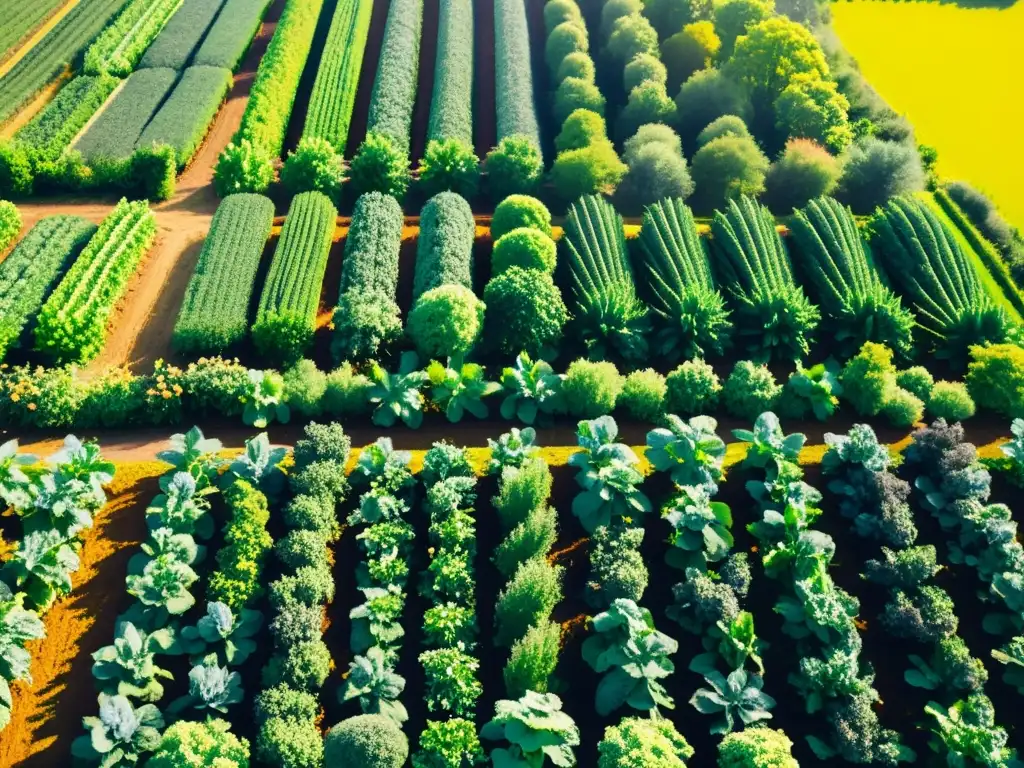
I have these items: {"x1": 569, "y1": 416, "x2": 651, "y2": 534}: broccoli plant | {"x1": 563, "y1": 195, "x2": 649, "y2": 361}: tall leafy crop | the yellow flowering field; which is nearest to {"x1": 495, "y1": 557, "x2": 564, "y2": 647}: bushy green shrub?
{"x1": 569, "y1": 416, "x2": 651, "y2": 534}: broccoli plant

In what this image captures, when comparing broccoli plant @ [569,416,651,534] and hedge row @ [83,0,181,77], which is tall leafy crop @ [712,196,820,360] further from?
hedge row @ [83,0,181,77]

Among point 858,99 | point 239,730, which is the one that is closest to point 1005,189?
point 858,99

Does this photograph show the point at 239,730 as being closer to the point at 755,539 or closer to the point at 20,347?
the point at 755,539

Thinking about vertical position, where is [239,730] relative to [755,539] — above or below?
below

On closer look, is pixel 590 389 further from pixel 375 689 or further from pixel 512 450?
pixel 375 689

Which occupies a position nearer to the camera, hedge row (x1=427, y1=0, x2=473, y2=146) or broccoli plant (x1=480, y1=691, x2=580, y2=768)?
broccoli plant (x1=480, y1=691, x2=580, y2=768)

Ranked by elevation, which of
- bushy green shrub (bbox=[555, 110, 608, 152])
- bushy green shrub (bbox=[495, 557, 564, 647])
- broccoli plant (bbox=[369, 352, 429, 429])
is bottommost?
bushy green shrub (bbox=[495, 557, 564, 647])
